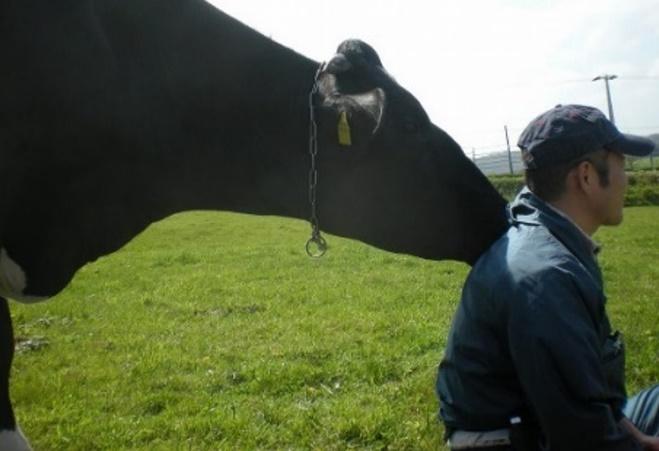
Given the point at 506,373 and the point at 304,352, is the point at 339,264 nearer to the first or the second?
the point at 304,352

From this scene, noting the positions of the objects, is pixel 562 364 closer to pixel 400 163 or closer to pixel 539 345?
pixel 539 345

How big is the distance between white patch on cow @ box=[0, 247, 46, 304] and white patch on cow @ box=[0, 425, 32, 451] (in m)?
0.55

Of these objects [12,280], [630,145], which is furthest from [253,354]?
[630,145]

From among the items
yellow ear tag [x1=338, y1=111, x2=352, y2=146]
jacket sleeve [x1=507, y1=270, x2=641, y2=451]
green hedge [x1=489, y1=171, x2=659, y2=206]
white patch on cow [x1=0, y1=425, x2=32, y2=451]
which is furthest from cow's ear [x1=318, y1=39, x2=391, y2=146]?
green hedge [x1=489, y1=171, x2=659, y2=206]

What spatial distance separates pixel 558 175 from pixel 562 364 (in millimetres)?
759

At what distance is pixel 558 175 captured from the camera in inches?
99.0

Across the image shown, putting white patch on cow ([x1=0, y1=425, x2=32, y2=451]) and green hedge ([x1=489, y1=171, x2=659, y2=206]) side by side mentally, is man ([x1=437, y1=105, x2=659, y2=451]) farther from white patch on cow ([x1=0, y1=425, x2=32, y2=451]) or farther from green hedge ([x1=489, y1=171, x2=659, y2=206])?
green hedge ([x1=489, y1=171, x2=659, y2=206])

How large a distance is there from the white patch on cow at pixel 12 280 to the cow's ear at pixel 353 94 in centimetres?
121

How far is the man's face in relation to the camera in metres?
2.52

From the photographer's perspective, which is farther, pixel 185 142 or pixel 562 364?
pixel 185 142

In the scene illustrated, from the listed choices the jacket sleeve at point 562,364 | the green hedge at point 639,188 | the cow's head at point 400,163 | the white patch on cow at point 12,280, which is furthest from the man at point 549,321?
the green hedge at point 639,188

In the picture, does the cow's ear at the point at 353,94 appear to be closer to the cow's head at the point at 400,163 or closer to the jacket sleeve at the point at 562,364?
the cow's head at the point at 400,163

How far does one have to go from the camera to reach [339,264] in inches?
520

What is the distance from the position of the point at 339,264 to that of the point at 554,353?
1115 cm
